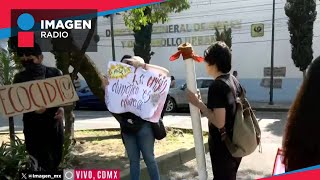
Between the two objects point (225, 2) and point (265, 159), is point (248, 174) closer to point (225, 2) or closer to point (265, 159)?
point (265, 159)

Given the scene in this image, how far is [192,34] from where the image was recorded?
22.0 metres

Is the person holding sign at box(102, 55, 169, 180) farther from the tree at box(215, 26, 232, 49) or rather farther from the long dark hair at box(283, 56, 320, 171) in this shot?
the tree at box(215, 26, 232, 49)

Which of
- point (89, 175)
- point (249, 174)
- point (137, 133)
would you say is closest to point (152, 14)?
point (249, 174)

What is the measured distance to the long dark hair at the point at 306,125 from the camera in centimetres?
135

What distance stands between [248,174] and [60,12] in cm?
Answer: 327

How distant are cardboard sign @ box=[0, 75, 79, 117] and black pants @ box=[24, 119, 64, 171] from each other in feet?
1.08

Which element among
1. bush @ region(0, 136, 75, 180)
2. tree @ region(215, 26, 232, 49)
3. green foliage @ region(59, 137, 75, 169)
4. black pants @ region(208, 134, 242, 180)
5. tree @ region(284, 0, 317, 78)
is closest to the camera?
black pants @ region(208, 134, 242, 180)

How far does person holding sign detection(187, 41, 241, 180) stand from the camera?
9.93 feet

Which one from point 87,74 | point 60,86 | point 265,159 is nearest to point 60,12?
point 60,86

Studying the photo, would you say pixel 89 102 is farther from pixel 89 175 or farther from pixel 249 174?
pixel 89 175

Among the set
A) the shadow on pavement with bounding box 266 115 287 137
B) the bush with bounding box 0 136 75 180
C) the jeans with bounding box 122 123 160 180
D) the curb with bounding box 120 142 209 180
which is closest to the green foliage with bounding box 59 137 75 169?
the bush with bounding box 0 136 75 180

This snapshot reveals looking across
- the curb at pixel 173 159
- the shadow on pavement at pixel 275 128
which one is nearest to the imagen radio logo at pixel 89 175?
the curb at pixel 173 159

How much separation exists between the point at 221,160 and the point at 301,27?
16803mm

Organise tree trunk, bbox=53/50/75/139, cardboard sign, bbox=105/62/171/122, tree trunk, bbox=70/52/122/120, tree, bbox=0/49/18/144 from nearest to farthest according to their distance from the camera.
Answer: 1. cardboard sign, bbox=105/62/171/122
2. tree, bbox=0/49/18/144
3. tree trunk, bbox=53/50/75/139
4. tree trunk, bbox=70/52/122/120
